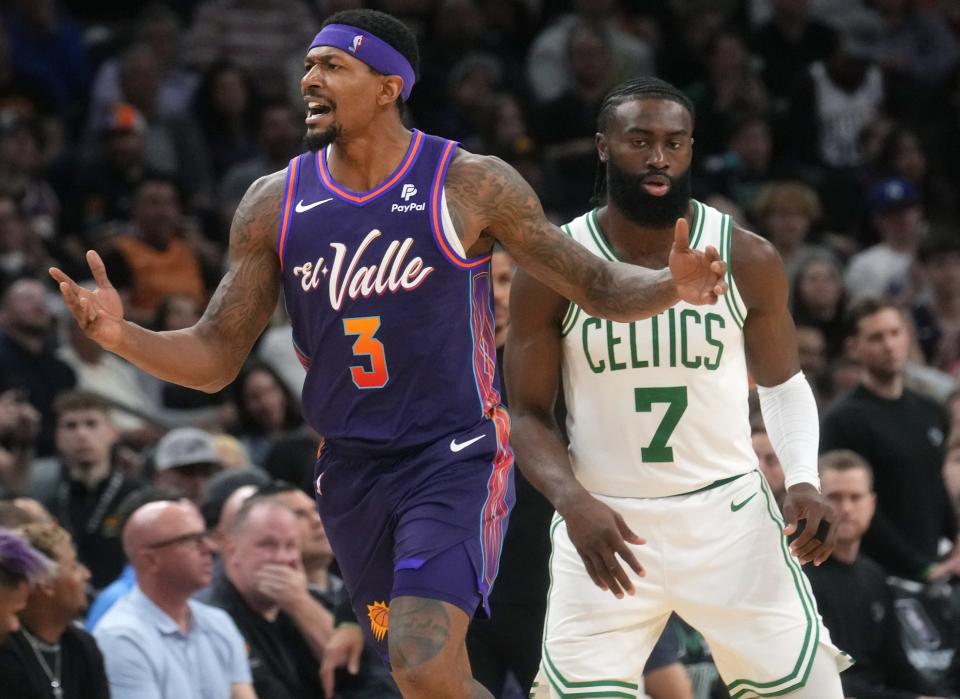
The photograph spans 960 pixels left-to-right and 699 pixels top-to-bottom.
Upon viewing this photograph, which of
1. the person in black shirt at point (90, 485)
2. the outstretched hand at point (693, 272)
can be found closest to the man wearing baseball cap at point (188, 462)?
the person in black shirt at point (90, 485)

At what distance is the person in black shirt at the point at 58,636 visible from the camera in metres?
6.53

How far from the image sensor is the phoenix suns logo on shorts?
Result: 518 cm

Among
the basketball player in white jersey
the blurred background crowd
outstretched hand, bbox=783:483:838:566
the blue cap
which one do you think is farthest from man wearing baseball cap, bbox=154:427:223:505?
the blue cap

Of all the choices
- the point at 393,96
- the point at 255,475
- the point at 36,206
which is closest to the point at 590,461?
the point at 393,96

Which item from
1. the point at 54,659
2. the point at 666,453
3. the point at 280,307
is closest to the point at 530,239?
the point at 666,453

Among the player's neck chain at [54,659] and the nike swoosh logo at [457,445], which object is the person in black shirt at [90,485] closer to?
the player's neck chain at [54,659]

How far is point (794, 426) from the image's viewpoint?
17.9 feet

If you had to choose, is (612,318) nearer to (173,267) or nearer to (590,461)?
(590,461)

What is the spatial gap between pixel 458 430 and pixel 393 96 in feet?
3.34

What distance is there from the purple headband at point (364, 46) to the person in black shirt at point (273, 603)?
2.88 meters

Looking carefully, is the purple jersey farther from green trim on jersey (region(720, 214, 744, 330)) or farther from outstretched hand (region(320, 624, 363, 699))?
outstretched hand (region(320, 624, 363, 699))

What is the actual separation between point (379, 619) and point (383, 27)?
5.76 ft

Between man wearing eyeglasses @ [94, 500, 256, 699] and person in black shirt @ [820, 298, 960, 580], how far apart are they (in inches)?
140

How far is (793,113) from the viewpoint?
46.3 feet
